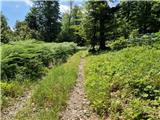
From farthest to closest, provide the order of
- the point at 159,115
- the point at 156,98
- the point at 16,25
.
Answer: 1. the point at 16,25
2. the point at 156,98
3. the point at 159,115

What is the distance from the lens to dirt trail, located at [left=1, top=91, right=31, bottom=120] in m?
9.20

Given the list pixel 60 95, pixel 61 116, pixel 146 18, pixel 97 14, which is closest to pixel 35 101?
pixel 60 95

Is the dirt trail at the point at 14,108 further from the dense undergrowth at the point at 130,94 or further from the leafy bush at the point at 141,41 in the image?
the leafy bush at the point at 141,41

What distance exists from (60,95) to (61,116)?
5.68 ft

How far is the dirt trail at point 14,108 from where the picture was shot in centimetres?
920

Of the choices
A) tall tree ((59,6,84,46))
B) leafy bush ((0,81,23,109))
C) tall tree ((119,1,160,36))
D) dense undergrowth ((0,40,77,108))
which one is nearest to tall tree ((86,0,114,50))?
tall tree ((119,1,160,36))

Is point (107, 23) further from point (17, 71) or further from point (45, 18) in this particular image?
point (45, 18)

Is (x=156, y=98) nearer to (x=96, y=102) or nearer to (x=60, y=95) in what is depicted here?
(x=96, y=102)

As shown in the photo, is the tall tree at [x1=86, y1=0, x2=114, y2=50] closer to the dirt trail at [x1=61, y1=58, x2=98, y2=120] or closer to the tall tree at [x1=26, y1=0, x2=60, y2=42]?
the dirt trail at [x1=61, y1=58, x2=98, y2=120]

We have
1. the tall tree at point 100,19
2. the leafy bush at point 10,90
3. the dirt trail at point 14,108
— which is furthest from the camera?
the tall tree at point 100,19

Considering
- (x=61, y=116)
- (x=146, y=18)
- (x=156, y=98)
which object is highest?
(x=146, y=18)

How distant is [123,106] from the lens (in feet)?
28.7

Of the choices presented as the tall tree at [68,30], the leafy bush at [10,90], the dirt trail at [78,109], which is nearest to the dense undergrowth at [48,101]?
the dirt trail at [78,109]

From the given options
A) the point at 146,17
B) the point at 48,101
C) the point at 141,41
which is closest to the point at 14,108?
the point at 48,101
